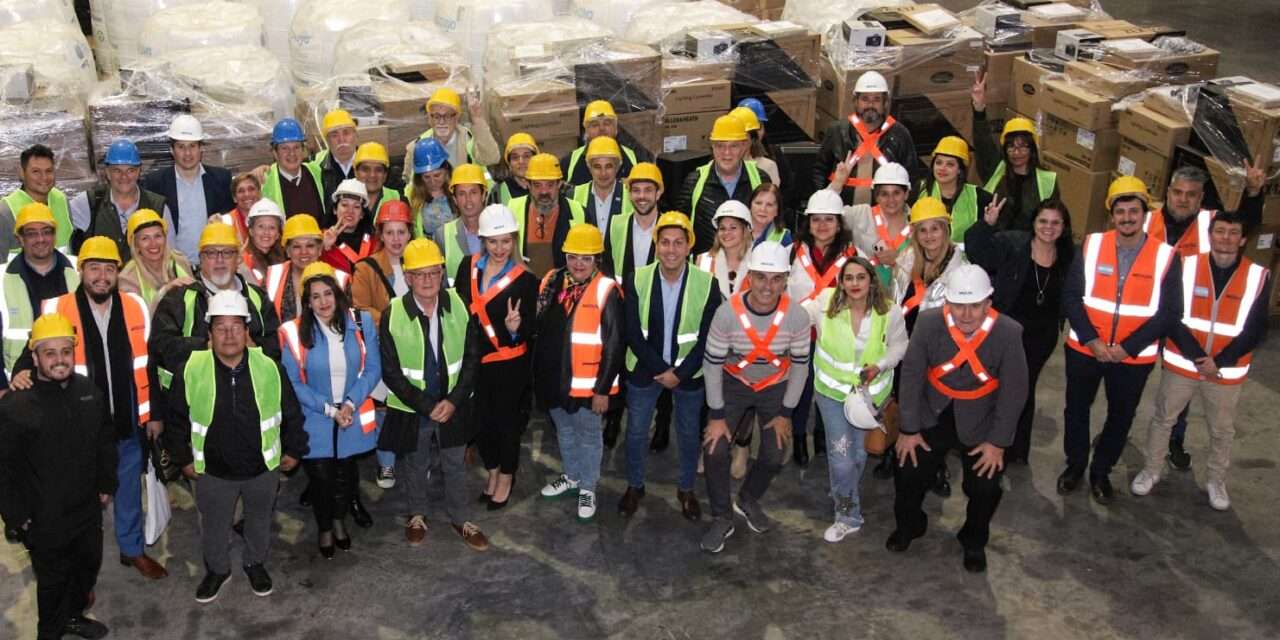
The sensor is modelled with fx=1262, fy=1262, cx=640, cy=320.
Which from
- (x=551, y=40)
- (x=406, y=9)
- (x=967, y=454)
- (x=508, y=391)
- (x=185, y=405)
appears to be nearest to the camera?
(x=185, y=405)

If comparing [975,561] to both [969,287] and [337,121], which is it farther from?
[337,121]

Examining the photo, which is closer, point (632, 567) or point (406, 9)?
point (632, 567)

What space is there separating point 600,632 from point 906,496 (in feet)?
5.41

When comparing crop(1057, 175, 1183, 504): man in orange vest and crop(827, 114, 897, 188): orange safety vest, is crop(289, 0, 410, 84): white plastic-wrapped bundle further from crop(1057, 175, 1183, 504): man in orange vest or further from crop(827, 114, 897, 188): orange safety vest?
crop(1057, 175, 1183, 504): man in orange vest

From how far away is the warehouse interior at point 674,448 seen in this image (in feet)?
19.3

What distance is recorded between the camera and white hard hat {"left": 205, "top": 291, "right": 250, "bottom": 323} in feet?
17.4

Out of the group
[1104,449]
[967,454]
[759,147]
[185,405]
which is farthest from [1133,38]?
[185,405]

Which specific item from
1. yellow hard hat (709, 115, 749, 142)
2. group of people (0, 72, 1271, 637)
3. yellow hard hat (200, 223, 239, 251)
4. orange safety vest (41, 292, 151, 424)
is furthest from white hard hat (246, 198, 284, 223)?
yellow hard hat (709, 115, 749, 142)

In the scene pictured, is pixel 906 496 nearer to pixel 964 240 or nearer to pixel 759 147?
pixel 964 240

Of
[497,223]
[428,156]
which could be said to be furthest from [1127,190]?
[428,156]

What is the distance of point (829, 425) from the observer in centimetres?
621

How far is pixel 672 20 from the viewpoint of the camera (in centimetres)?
973

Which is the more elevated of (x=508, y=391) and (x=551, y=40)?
(x=551, y=40)

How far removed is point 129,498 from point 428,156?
2.40 metres
